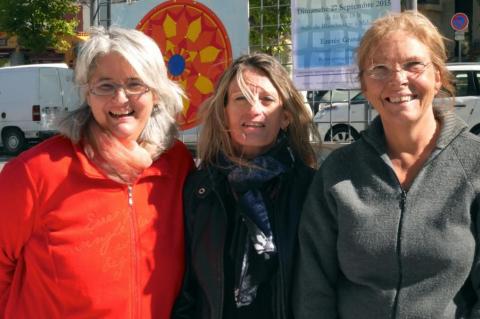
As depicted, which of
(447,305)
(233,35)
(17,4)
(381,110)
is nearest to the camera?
(447,305)

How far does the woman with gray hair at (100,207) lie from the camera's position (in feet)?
7.52

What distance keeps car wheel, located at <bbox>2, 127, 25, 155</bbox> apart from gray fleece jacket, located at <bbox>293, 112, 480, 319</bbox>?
1451 centimetres

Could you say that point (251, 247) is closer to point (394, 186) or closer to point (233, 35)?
point (394, 186)

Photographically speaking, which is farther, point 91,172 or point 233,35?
point 233,35

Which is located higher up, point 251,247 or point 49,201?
point 49,201

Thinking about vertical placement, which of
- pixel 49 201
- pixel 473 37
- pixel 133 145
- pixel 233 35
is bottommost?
pixel 49 201

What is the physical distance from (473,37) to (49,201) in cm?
2535

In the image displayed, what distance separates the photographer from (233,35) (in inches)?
157

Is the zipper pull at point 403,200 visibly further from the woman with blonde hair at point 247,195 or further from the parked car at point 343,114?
the parked car at point 343,114

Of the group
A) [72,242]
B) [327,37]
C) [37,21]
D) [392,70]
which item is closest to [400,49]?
[392,70]

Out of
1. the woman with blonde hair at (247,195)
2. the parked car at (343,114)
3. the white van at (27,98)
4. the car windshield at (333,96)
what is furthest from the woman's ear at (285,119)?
the white van at (27,98)

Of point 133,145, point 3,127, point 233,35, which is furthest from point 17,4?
point 133,145

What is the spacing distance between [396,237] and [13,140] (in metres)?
15.0

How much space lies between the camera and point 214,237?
240cm
